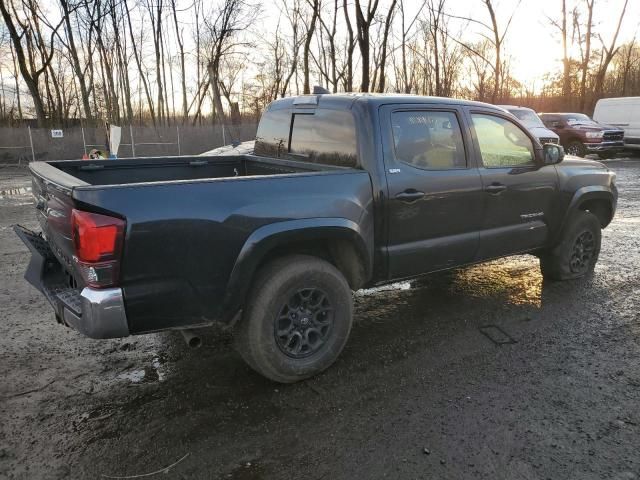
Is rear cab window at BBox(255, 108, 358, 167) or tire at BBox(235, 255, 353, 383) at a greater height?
rear cab window at BBox(255, 108, 358, 167)

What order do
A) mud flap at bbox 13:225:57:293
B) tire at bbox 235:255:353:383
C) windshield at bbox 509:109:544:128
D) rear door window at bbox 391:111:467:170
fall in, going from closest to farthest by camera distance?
tire at bbox 235:255:353:383, mud flap at bbox 13:225:57:293, rear door window at bbox 391:111:467:170, windshield at bbox 509:109:544:128

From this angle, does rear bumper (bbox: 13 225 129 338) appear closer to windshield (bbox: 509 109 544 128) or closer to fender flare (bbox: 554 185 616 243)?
fender flare (bbox: 554 185 616 243)

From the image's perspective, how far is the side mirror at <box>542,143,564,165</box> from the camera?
4.84 m

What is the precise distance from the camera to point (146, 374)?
3.67m

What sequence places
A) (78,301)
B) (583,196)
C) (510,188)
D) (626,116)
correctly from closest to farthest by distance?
(78,301), (510,188), (583,196), (626,116)

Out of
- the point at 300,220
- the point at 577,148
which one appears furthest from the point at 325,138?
the point at 577,148

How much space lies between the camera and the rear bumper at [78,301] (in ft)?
9.12

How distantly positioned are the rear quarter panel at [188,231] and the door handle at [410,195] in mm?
802

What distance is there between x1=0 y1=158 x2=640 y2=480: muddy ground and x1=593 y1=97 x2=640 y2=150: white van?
19.8 metres

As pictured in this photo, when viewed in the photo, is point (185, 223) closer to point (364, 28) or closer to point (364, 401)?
point (364, 401)

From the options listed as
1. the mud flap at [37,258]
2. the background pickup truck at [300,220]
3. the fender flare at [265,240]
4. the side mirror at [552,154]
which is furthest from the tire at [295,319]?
the side mirror at [552,154]

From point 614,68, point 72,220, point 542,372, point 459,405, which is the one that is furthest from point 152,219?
point 614,68

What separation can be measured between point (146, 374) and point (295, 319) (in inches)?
46.6

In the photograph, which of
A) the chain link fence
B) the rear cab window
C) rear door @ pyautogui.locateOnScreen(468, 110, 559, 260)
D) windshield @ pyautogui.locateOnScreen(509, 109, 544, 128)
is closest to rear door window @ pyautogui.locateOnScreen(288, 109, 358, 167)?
the rear cab window
